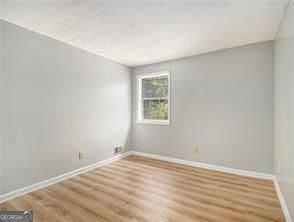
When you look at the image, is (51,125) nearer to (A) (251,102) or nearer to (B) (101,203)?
(B) (101,203)

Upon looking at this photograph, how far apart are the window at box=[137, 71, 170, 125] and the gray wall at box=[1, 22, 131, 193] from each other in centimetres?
89

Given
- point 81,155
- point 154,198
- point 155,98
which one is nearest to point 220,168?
point 154,198

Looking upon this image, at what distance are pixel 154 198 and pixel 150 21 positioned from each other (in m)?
2.40

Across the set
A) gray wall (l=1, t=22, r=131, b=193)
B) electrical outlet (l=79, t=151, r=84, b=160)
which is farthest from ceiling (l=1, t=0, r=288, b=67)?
electrical outlet (l=79, t=151, r=84, b=160)

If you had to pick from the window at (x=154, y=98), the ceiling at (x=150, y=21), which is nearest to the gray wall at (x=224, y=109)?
the window at (x=154, y=98)

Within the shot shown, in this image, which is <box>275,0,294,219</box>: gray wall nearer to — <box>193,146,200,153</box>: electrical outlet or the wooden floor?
the wooden floor

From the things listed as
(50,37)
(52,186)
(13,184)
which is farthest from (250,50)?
(13,184)

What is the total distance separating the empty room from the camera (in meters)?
1.91

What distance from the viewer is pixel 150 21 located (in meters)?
2.19

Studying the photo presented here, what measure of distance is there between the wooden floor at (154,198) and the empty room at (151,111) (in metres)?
0.02

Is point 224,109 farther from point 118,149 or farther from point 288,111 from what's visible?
point 118,149

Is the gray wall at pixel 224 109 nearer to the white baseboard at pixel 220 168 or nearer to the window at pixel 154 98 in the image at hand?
the white baseboard at pixel 220 168

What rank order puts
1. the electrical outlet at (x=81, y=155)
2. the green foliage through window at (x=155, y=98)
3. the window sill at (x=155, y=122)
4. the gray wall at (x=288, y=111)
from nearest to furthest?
the gray wall at (x=288, y=111) → the electrical outlet at (x=81, y=155) → the window sill at (x=155, y=122) → the green foliage through window at (x=155, y=98)

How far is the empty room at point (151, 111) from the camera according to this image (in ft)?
6.25
